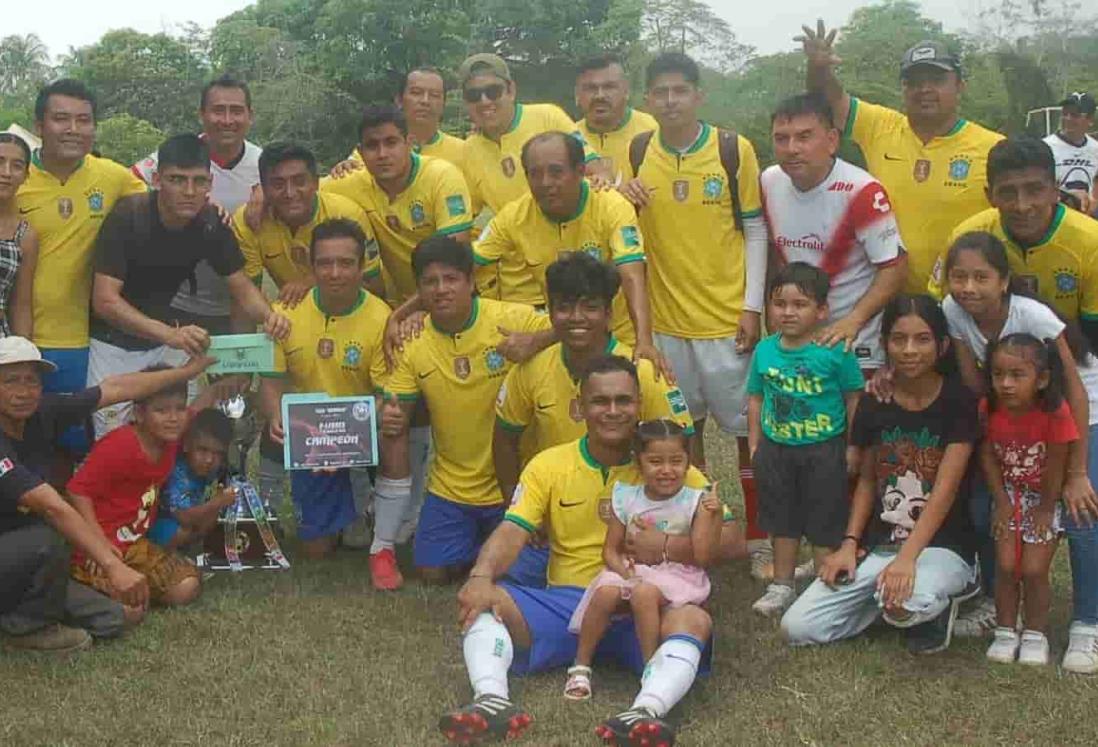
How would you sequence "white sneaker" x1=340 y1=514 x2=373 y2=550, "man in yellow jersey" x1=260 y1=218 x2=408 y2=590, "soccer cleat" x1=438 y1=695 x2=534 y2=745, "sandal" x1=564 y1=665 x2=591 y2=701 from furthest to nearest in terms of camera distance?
"white sneaker" x1=340 y1=514 x2=373 y2=550, "man in yellow jersey" x1=260 y1=218 x2=408 y2=590, "sandal" x1=564 y1=665 x2=591 y2=701, "soccer cleat" x1=438 y1=695 x2=534 y2=745

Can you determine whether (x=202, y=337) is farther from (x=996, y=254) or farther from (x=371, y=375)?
(x=996, y=254)

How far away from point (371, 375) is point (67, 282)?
1675 millimetres

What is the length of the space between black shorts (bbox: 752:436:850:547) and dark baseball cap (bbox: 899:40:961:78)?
6.25 feet

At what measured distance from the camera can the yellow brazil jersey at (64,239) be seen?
6277mm

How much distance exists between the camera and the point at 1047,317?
4.86m

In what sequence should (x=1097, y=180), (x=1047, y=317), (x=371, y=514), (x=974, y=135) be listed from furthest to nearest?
(x=1097, y=180), (x=371, y=514), (x=974, y=135), (x=1047, y=317)

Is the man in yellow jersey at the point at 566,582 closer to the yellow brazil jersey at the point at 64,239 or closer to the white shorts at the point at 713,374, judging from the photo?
the white shorts at the point at 713,374

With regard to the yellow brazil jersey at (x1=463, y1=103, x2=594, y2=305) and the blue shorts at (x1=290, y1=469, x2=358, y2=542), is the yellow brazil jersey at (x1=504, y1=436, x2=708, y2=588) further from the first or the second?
the yellow brazil jersey at (x1=463, y1=103, x2=594, y2=305)

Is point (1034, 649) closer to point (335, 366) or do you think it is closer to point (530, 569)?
point (530, 569)

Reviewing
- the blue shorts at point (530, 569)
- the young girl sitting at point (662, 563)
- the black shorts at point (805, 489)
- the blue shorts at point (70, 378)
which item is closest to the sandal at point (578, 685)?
the young girl sitting at point (662, 563)

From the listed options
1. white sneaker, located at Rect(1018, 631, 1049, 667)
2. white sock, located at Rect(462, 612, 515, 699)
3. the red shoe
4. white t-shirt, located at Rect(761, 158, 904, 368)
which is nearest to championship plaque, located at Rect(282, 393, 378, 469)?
the red shoe

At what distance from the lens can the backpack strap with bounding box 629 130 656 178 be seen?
6.52 meters

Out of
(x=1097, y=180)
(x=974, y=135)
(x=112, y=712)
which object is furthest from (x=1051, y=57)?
(x=112, y=712)

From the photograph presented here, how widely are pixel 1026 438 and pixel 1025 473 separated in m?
0.15
